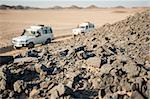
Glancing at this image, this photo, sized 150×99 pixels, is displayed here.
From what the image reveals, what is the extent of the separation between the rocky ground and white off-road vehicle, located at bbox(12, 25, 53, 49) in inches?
390

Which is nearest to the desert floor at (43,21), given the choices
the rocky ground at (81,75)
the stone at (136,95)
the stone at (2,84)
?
the rocky ground at (81,75)

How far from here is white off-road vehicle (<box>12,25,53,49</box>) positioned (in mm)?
27297

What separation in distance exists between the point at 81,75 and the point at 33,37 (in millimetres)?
15330

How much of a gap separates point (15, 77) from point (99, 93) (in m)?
3.16

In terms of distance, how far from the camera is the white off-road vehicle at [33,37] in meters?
27.3

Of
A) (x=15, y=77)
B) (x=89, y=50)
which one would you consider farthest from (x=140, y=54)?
(x=15, y=77)

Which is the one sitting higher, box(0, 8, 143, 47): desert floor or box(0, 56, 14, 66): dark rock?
box(0, 56, 14, 66): dark rock

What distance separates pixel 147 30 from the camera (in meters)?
21.5

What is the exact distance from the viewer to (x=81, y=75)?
13344 millimetres

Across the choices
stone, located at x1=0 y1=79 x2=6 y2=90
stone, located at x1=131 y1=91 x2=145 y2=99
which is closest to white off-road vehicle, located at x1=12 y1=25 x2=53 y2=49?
stone, located at x1=0 y1=79 x2=6 y2=90

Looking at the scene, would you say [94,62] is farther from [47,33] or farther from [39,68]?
[47,33]

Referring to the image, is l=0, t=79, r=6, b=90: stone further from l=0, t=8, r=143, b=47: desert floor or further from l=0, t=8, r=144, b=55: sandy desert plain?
l=0, t=8, r=143, b=47: desert floor

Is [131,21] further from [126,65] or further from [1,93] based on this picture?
[1,93]

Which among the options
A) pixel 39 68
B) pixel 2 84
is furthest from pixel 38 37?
pixel 2 84
